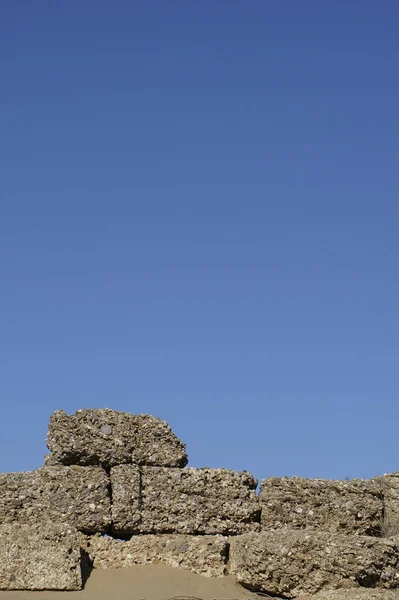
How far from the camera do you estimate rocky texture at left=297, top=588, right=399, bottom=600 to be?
472 inches

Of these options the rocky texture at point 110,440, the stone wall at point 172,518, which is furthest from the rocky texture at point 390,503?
the rocky texture at point 110,440

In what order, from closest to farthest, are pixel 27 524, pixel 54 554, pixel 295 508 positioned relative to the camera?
1. pixel 54 554
2. pixel 27 524
3. pixel 295 508

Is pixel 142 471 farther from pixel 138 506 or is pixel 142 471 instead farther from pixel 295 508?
pixel 295 508

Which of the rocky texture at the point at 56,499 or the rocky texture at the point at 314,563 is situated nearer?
the rocky texture at the point at 314,563

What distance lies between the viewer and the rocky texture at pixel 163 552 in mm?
13359

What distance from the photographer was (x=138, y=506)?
13.9m

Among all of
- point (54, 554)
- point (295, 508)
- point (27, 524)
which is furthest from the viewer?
point (295, 508)

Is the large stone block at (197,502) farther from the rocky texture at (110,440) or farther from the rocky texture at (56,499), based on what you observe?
the rocky texture at (56,499)

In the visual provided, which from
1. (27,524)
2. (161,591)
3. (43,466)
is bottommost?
(161,591)

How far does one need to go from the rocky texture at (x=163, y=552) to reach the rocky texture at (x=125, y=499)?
202 mm

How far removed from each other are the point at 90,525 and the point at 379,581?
12.8ft

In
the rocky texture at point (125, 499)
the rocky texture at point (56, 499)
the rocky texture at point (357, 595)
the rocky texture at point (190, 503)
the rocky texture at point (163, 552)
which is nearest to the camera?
the rocky texture at point (357, 595)

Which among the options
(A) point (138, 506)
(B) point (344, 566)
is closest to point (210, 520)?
(A) point (138, 506)

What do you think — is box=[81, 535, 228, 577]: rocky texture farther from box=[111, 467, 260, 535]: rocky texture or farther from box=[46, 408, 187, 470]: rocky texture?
box=[46, 408, 187, 470]: rocky texture
